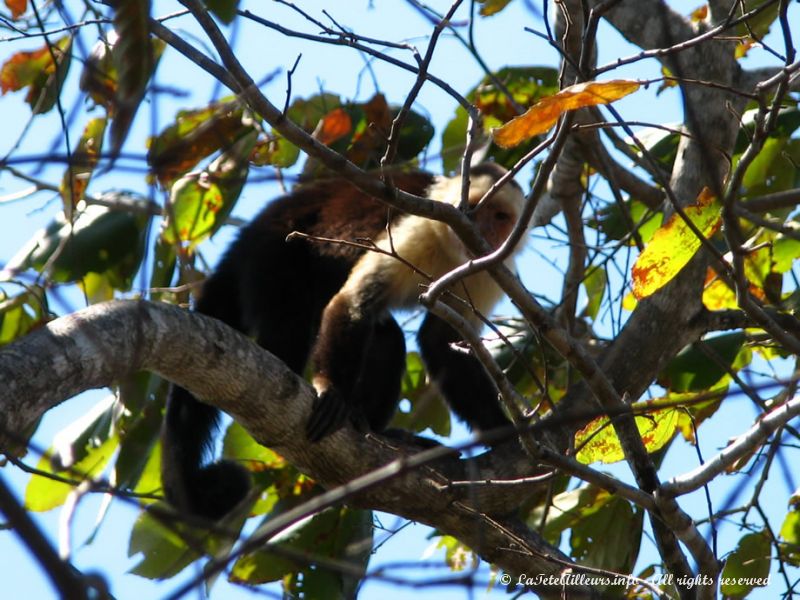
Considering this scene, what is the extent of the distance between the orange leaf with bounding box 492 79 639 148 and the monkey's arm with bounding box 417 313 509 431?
6.19 ft

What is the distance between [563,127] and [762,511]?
1714mm

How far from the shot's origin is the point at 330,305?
3490 mm

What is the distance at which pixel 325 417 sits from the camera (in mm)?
2814

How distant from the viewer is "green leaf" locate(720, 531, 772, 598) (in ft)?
8.91

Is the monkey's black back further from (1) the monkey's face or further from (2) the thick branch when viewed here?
(2) the thick branch

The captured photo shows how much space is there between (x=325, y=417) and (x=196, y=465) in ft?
2.29

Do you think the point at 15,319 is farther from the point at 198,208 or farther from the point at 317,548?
the point at 317,548

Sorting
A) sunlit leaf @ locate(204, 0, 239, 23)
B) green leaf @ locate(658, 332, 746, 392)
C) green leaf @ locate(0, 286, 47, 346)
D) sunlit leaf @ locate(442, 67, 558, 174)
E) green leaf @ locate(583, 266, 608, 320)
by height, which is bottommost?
sunlit leaf @ locate(204, 0, 239, 23)

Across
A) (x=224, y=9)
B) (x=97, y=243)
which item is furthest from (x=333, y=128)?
(x=224, y=9)

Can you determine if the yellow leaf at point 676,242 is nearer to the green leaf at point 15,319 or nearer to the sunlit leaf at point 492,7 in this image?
the sunlit leaf at point 492,7

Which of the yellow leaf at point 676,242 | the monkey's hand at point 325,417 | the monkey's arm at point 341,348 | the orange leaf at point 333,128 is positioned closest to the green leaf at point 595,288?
the monkey's arm at point 341,348

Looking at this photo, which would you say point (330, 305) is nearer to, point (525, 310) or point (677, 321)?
point (677, 321)

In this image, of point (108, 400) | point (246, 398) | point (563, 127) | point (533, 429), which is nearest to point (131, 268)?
point (108, 400)

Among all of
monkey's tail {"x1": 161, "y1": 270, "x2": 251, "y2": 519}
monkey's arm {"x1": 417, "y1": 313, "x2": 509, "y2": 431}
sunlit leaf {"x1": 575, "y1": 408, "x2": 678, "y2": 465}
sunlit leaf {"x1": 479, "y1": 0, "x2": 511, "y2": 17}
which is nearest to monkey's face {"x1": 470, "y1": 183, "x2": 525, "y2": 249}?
monkey's arm {"x1": 417, "y1": 313, "x2": 509, "y2": 431}
